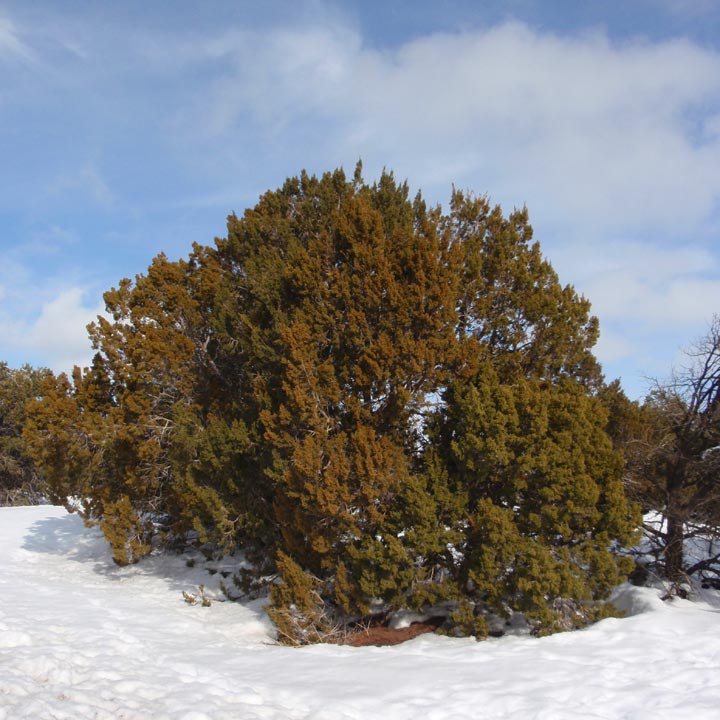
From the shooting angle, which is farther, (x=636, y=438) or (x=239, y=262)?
(x=239, y=262)

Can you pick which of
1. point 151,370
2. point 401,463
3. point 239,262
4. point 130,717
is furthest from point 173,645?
point 239,262

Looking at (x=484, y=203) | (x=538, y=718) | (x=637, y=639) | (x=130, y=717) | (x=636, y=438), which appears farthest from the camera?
(x=484, y=203)

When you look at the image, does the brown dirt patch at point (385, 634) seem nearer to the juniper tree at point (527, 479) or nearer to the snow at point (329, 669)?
the snow at point (329, 669)

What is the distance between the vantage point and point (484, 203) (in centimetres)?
1280

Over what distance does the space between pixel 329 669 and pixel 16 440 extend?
26.0 metres

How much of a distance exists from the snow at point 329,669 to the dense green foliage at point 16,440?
20129mm

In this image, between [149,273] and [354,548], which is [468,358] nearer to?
[354,548]

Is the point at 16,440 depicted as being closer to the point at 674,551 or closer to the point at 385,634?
the point at 385,634

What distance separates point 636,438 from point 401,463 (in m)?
5.10

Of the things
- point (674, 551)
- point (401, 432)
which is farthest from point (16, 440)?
point (674, 551)

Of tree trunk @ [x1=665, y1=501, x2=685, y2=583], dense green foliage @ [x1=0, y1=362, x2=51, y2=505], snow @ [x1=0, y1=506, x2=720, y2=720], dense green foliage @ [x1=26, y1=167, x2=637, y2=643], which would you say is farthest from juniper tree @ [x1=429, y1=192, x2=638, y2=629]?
dense green foliage @ [x1=0, y1=362, x2=51, y2=505]

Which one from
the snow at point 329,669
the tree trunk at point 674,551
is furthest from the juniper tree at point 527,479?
the tree trunk at point 674,551

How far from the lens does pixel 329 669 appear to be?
7.97m

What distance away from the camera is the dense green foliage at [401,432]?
382 inches
